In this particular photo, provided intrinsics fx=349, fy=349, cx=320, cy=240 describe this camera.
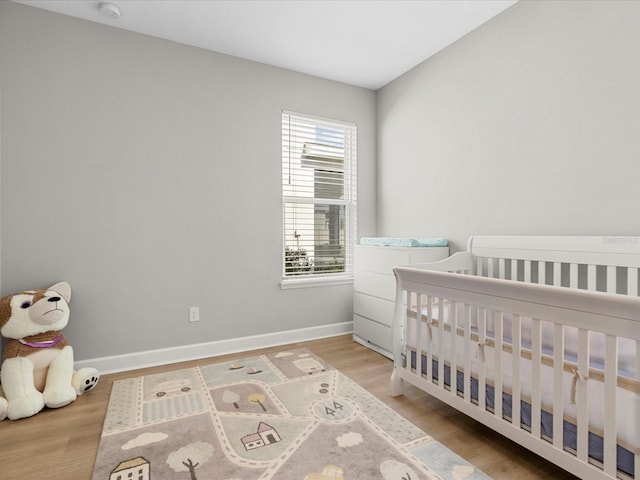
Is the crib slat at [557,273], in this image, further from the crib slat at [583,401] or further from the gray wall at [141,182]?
the gray wall at [141,182]

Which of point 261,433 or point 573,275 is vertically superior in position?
point 573,275

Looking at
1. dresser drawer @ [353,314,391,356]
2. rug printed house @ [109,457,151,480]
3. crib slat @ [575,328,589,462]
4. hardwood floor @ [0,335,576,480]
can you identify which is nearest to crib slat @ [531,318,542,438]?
crib slat @ [575,328,589,462]

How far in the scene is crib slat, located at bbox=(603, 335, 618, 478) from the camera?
110 centimetres

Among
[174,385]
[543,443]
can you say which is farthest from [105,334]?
[543,443]

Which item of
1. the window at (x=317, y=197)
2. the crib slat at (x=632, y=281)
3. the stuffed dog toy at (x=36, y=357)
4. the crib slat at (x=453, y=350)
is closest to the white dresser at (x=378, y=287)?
the window at (x=317, y=197)

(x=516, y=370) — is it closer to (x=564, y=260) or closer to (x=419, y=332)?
(x=419, y=332)

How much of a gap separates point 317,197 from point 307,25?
1397mm

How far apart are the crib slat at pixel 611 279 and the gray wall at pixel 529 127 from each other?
0.71 feet

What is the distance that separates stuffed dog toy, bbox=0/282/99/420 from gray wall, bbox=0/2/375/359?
0.89 feet

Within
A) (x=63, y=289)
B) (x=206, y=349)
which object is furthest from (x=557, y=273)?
(x=63, y=289)

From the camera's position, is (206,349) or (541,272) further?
(206,349)

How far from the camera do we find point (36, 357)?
2.01m

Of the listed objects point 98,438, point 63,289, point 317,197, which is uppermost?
point 317,197

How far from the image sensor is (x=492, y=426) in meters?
1.51
